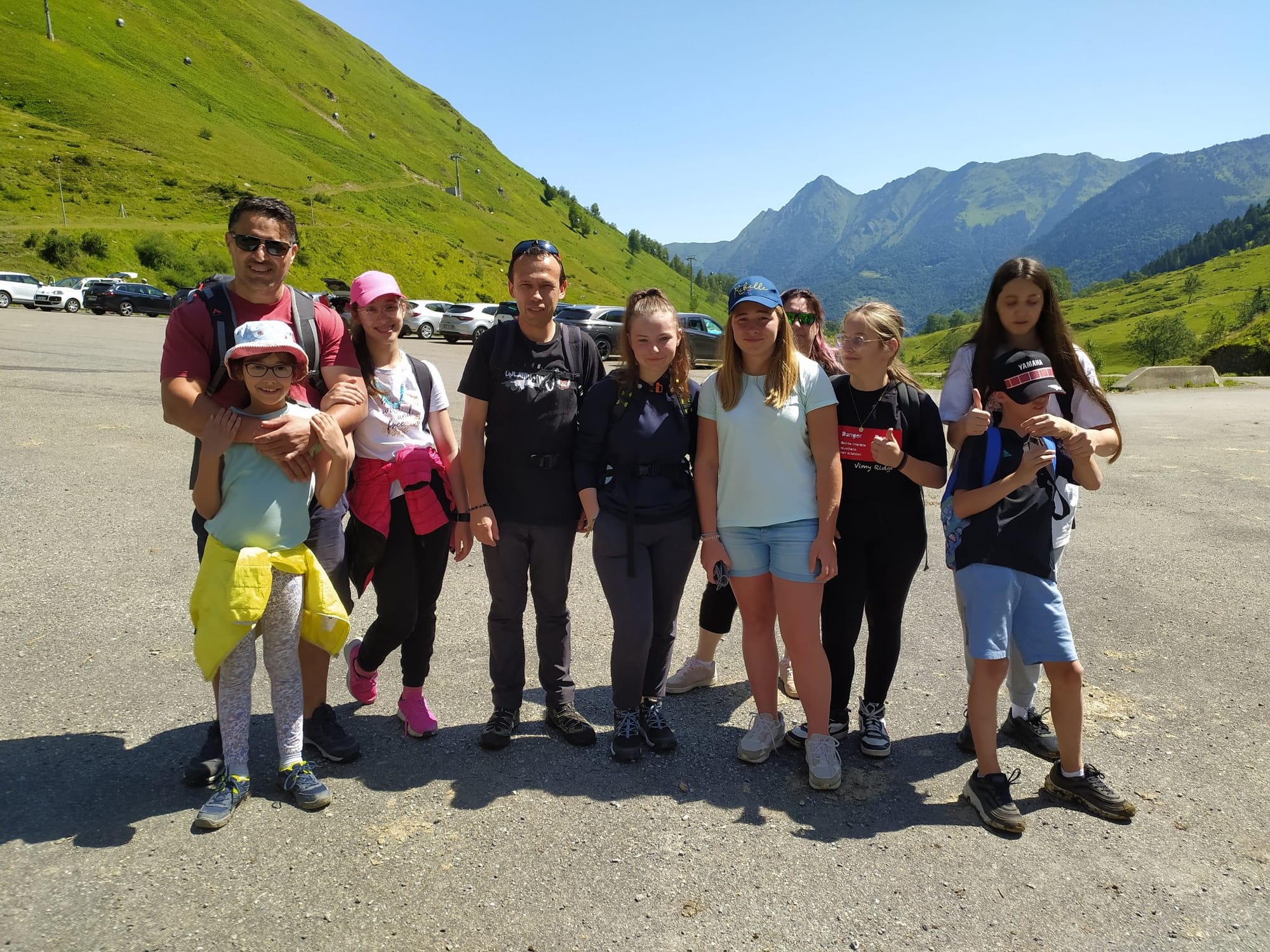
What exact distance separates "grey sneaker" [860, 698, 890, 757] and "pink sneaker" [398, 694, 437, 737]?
6.52ft

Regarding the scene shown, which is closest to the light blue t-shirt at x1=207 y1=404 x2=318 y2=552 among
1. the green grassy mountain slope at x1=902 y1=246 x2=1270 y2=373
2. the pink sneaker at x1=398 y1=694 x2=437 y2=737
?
the pink sneaker at x1=398 y1=694 x2=437 y2=737

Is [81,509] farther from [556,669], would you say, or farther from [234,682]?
[556,669]

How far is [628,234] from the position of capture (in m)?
176

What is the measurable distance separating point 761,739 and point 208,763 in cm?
232

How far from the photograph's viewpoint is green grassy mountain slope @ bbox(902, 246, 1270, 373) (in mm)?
90062

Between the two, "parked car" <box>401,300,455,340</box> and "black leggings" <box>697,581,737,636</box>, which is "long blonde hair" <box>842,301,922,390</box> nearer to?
"black leggings" <box>697,581,737,636</box>

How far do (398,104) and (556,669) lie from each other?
175 m

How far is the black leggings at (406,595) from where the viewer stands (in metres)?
3.36

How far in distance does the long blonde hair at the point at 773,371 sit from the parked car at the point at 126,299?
3692 centimetres

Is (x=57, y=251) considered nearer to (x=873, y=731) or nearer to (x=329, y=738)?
(x=329, y=738)

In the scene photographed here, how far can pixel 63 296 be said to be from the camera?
1229 inches

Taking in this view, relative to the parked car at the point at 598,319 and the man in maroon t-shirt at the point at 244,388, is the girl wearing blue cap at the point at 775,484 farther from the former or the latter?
the parked car at the point at 598,319

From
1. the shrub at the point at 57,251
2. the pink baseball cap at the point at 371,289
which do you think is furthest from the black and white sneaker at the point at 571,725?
the shrub at the point at 57,251

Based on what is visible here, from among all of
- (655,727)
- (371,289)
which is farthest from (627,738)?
(371,289)
